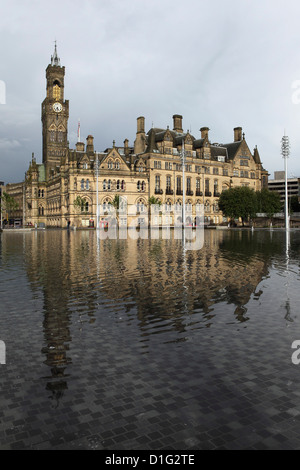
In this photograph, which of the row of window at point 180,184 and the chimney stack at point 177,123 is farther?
the chimney stack at point 177,123

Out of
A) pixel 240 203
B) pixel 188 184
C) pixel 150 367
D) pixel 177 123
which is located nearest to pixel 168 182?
pixel 188 184

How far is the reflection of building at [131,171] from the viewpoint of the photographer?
86.1 meters

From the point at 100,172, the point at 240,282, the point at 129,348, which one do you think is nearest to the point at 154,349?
the point at 129,348

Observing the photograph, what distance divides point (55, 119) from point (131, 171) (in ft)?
125

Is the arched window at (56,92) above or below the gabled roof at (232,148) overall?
above

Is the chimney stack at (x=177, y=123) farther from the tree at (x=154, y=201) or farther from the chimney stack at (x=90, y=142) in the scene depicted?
the chimney stack at (x=90, y=142)

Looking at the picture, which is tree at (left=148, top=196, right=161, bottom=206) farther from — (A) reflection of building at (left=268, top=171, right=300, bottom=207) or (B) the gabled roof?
(A) reflection of building at (left=268, top=171, right=300, bottom=207)

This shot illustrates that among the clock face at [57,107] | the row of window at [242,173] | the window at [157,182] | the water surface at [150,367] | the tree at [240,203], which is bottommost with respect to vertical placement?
the water surface at [150,367]

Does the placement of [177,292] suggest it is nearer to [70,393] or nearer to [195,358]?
[195,358]

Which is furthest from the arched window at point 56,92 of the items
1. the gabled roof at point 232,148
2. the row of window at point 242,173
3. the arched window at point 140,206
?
the row of window at point 242,173

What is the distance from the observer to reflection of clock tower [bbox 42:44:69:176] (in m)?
113

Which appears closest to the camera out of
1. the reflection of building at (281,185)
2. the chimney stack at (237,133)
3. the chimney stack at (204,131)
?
the chimney stack at (204,131)

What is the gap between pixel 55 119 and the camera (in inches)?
4491

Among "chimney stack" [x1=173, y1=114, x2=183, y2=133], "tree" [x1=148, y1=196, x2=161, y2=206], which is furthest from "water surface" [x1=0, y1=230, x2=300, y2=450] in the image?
"chimney stack" [x1=173, y1=114, x2=183, y2=133]
